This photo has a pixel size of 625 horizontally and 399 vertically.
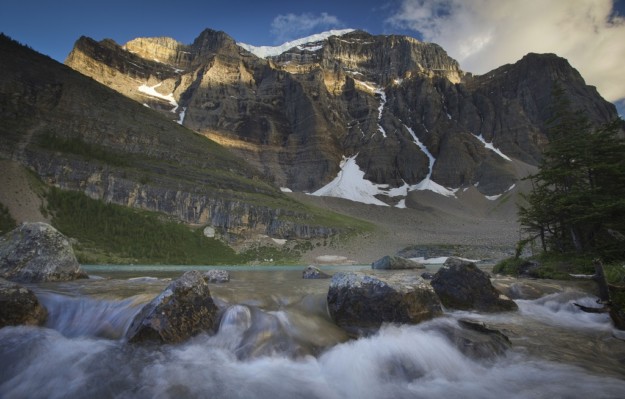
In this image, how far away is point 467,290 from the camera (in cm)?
1344

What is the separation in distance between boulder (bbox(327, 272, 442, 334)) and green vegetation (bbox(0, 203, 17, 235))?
86323 mm

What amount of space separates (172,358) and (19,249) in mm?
16497

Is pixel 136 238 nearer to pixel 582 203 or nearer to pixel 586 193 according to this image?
pixel 582 203

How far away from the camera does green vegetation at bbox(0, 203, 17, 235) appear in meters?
69.0

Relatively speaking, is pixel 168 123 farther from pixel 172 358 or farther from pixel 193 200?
pixel 172 358

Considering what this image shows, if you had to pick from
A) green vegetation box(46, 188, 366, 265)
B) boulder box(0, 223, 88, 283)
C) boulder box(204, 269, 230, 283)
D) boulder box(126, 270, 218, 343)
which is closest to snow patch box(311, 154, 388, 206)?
green vegetation box(46, 188, 366, 265)

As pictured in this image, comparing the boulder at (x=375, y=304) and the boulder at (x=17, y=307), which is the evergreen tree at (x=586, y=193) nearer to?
the boulder at (x=375, y=304)

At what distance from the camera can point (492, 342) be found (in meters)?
8.53

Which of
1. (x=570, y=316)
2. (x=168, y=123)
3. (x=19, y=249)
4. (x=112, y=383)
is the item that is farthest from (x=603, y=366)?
(x=168, y=123)

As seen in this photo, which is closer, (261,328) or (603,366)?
(603,366)

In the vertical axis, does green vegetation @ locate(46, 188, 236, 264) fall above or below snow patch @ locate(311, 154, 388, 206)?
below

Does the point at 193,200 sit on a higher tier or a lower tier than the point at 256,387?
higher

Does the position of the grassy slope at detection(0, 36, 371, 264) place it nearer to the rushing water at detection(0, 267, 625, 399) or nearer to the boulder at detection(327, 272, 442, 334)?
the rushing water at detection(0, 267, 625, 399)

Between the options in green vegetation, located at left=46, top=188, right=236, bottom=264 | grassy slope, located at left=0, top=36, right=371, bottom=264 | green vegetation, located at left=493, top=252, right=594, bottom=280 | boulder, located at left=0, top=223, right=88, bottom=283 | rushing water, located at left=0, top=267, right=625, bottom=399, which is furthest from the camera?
grassy slope, located at left=0, top=36, right=371, bottom=264
